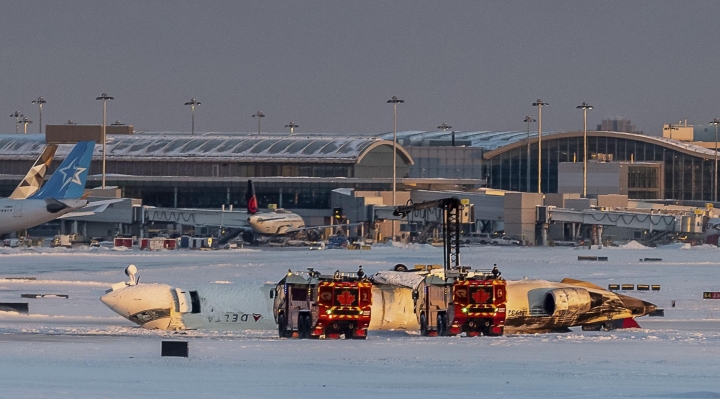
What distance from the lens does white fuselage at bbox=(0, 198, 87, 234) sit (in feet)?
282

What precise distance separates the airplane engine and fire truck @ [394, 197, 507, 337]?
2.42 metres

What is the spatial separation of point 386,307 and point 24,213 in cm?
5199

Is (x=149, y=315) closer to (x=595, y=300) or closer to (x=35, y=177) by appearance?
(x=595, y=300)

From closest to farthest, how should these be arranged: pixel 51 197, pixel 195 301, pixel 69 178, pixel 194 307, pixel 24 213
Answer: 1. pixel 194 307
2. pixel 195 301
3. pixel 24 213
4. pixel 69 178
5. pixel 51 197

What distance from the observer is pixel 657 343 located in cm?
3550

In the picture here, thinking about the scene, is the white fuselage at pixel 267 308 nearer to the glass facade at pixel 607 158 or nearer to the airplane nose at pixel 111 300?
the airplane nose at pixel 111 300

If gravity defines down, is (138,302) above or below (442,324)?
above

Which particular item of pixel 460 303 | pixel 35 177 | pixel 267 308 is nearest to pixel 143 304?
pixel 267 308

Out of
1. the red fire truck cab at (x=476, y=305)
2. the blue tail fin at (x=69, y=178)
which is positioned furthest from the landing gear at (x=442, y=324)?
the blue tail fin at (x=69, y=178)

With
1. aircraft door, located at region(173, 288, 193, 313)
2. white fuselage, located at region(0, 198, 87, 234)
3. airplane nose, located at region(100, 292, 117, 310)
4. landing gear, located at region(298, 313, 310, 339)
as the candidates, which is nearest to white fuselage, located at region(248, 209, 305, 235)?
white fuselage, located at region(0, 198, 87, 234)

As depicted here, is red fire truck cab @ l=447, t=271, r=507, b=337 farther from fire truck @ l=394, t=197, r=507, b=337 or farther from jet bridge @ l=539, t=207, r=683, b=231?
jet bridge @ l=539, t=207, r=683, b=231

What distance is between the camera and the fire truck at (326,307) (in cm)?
3706

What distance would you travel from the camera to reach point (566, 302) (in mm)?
40875

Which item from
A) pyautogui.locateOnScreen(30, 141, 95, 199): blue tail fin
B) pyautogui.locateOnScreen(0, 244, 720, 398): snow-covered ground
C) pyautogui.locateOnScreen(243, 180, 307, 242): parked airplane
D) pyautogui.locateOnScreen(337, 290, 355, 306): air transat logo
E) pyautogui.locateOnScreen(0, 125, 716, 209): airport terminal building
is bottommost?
pyautogui.locateOnScreen(0, 244, 720, 398): snow-covered ground
